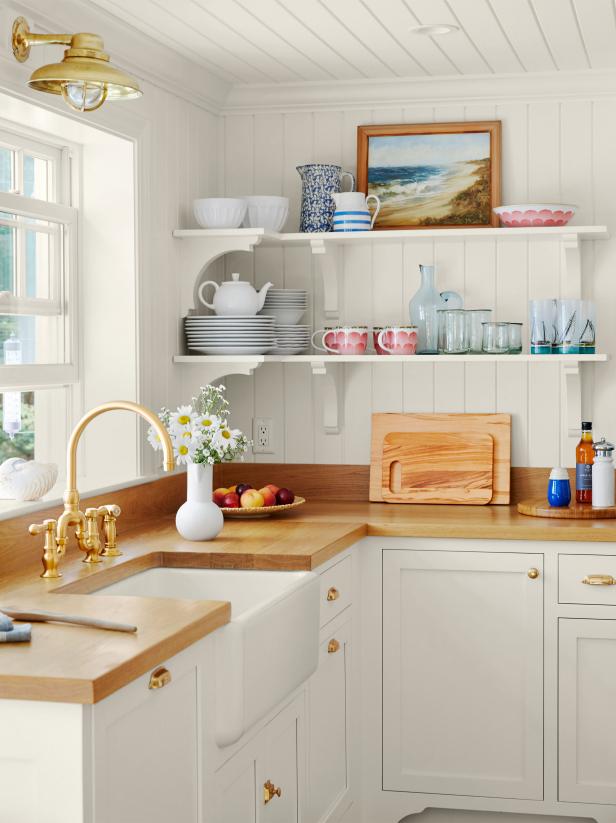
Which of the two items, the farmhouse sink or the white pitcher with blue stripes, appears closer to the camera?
the farmhouse sink

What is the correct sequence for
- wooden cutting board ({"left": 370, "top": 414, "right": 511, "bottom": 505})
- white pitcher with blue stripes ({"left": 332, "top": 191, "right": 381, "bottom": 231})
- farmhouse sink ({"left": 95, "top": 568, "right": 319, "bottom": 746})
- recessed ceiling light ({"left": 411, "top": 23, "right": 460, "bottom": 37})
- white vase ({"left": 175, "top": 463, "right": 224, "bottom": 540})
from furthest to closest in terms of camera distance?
wooden cutting board ({"left": 370, "top": 414, "right": 511, "bottom": 505}), white pitcher with blue stripes ({"left": 332, "top": 191, "right": 381, "bottom": 231}), recessed ceiling light ({"left": 411, "top": 23, "right": 460, "bottom": 37}), white vase ({"left": 175, "top": 463, "right": 224, "bottom": 540}), farmhouse sink ({"left": 95, "top": 568, "right": 319, "bottom": 746})

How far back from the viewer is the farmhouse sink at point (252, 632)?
2.14m

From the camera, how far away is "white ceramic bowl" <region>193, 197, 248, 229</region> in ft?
11.5

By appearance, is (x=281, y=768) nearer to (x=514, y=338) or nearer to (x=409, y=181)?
(x=514, y=338)

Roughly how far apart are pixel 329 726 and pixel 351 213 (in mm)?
1538

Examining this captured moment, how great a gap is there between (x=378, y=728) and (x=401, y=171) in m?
1.73

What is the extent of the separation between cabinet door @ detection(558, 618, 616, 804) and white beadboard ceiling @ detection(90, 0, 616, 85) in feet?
5.27

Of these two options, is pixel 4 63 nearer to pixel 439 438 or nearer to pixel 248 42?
pixel 248 42

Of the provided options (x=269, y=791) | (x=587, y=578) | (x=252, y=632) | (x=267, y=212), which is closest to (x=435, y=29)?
(x=267, y=212)

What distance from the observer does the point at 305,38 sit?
3.20 m

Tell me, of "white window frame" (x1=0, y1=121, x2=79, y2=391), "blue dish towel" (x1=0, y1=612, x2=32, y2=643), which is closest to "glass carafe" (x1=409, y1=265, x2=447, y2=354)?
"white window frame" (x1=0, y1=121, x2=79, y2=391)

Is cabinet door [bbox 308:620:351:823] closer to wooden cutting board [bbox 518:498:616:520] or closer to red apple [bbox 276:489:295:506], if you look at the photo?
red apple [bbox 276:489:295:506]

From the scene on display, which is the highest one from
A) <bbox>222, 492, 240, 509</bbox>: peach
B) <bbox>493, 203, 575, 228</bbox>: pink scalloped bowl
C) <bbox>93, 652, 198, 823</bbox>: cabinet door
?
<bbox>493, 203, 575, 228</bbox>: pink scalloped bowl

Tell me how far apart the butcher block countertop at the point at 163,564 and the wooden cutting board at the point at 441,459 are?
0.23 ft
